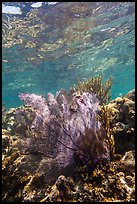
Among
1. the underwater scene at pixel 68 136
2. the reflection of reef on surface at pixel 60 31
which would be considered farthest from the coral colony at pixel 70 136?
the reflection of reef on surface at pixel 60 31

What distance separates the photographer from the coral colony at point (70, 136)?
4.24 m

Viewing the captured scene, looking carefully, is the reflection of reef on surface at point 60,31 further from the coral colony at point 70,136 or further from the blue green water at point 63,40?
the coral colony at point 70,136

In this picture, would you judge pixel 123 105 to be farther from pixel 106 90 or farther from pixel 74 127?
pixel 106 90

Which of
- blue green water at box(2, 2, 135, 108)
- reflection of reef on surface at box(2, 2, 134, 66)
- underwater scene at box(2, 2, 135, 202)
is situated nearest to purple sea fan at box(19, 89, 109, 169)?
underwater scene at box(2, 2, 135, 202)

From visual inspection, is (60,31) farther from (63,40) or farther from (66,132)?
(66,132)

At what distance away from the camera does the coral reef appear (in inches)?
147

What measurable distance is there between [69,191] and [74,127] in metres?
1.29

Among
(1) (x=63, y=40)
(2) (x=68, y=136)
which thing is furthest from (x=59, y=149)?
(1) (x=63, y=40)

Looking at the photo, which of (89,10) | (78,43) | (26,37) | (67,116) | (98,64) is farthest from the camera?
(98,64)

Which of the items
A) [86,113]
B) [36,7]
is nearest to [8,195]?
[86,113]

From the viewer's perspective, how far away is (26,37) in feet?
56.3

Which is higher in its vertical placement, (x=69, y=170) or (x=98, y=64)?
(x=98, y=64)

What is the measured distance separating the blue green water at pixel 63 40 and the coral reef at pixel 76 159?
7443 millimetres

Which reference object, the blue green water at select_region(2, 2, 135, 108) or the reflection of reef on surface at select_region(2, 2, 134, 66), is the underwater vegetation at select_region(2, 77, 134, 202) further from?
the reflection of reef on surface at select_region(2, 2, 134, 66)
